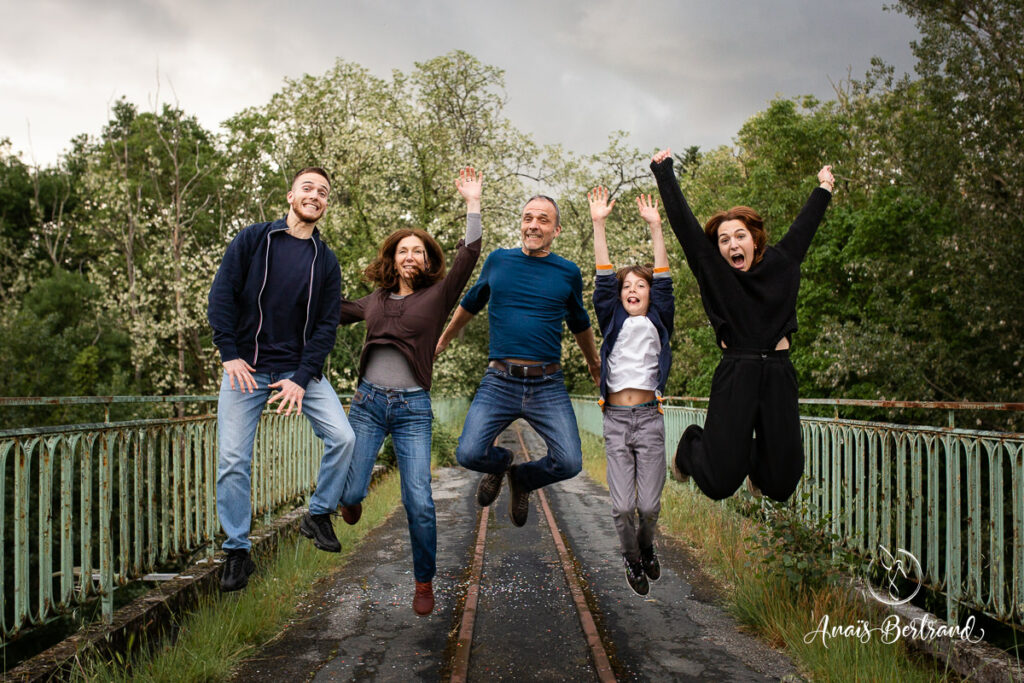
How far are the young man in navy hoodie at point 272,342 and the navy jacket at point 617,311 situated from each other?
1.57 meters

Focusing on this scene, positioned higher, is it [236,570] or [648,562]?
[236,570]

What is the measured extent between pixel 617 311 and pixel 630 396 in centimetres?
53

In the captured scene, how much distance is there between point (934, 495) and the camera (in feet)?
Answer: 17.0

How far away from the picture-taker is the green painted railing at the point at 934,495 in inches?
175

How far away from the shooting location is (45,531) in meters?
4.36

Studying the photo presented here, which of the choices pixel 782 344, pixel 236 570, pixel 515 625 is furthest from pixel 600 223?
pixel 515 625

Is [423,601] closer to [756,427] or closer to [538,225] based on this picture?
[756,427]

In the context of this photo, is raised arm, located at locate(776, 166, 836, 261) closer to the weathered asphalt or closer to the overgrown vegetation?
the weathered asphalt

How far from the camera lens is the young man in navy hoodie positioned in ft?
13.8

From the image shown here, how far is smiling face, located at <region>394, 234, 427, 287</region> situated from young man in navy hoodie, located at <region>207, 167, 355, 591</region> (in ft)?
2.03

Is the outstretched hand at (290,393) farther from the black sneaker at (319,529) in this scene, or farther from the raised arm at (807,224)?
the raised arm at (807,224)

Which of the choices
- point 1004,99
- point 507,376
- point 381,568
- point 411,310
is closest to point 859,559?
point 507,376

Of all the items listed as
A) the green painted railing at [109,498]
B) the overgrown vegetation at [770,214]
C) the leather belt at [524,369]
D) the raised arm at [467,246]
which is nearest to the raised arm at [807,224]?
the leather belt at [524,369]

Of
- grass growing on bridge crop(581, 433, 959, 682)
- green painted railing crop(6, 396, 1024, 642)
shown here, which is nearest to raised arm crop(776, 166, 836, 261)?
green painted railing crop(6, 396, 1024, 642)
